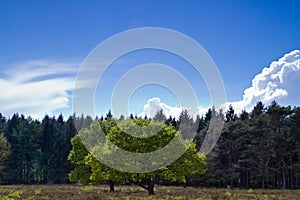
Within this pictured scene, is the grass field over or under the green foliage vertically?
under

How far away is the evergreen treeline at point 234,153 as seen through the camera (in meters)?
56.6

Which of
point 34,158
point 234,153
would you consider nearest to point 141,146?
point 234,153

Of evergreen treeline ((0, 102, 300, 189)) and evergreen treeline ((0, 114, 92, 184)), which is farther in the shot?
evergreen treeline ((0, 114, 92, 184))

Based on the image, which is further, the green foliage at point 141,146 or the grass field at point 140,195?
the green foliage at point 141,146

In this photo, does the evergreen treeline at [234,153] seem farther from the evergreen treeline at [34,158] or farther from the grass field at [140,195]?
the grass field at [140,195]

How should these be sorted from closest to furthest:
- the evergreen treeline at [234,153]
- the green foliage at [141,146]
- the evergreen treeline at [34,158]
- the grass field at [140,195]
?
1. the grass field at [140,195]
2. the green foliage at [141,146]
3. the evergreen treeline at [234,153]
4. the evergreen treeline at [34,158]

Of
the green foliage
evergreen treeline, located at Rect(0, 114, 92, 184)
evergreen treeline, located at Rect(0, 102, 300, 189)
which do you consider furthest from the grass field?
evergreen treeline, located at Rect(0, 114, 92, 184)

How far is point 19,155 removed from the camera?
258 ft

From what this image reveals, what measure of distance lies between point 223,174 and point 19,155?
42911 mm

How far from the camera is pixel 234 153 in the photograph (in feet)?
210

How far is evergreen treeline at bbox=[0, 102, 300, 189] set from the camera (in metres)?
56.6

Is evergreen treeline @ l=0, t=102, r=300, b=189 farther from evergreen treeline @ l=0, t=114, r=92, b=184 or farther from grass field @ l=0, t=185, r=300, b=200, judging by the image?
grass field @ l=0, t=185, r=300, b=200

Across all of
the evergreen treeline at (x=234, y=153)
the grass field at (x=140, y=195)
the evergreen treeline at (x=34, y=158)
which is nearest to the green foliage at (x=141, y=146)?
the grass field at (x=140, y=195)

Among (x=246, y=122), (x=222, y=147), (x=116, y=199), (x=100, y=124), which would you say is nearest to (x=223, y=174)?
(x=222, y=147)
